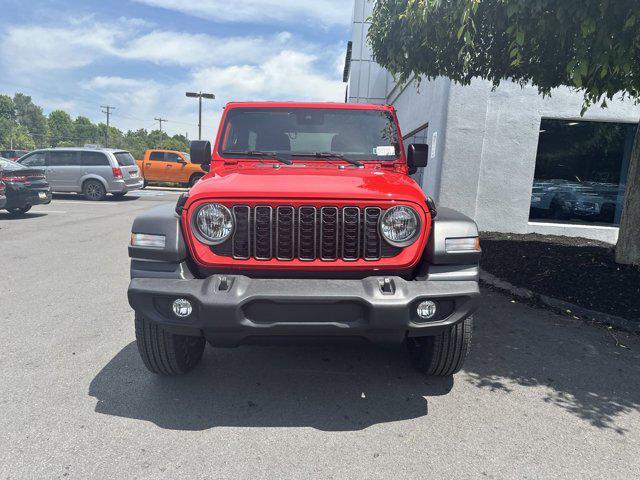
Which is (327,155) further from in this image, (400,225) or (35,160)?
(35,160)

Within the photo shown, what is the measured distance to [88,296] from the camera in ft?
17.0

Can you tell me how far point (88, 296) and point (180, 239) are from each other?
309cm

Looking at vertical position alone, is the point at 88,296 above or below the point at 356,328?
below

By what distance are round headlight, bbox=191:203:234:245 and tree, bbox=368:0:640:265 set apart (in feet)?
8.63

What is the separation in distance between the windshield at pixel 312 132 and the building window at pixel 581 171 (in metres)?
6.72

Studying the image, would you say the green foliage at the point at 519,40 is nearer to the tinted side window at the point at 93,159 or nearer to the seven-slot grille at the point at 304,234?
the seven-slot grille at the point at 304,234

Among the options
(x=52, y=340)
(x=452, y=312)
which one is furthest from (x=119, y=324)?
(x=452, y=312)

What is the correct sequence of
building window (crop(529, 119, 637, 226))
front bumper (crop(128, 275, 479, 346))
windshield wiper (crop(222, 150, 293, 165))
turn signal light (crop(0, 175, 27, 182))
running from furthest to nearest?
turn signal light (crop(0, 175, 27, 182)) < building window (crop(529, 119, 637, 226)) < windshield wiper (crop(222, 150, 293, 165)) < front bumper (crop(128, 275, 479, 346))

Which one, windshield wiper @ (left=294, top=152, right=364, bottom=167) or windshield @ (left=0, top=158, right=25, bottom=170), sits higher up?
windshield wiper @ (left=294, top=152, right=364, bottom=167)

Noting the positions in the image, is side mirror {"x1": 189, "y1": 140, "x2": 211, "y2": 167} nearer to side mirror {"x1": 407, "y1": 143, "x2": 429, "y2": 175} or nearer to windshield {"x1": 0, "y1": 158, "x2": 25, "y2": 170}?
side mirror {"x1": 407, "y1": 143, "x2": 429, "y2": 175}

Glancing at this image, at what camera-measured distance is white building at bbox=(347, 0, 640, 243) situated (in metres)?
9.06

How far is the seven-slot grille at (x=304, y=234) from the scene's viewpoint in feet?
8.97

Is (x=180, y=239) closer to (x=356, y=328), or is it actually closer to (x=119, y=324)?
(x=356, y=328)

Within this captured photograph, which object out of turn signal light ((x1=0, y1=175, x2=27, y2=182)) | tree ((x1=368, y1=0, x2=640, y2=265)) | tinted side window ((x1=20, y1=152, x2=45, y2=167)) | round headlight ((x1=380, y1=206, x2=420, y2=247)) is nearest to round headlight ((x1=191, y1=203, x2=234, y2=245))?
round headlight ((x1=380, y1=206, x2=420, y2=247))
